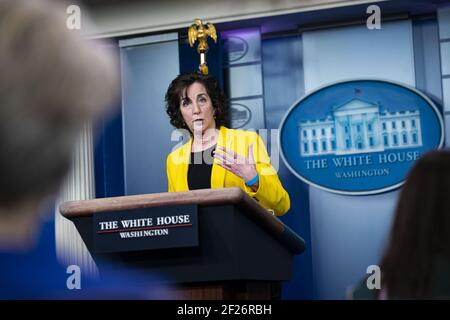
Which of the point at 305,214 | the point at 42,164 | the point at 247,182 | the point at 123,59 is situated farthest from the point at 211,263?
the point at 123,59

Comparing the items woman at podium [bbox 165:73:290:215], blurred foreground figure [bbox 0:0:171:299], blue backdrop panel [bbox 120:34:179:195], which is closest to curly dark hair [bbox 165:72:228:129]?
woman at podium [bbox 165:73:290:215]

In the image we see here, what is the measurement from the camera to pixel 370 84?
4410 millimetres

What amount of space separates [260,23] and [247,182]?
6.99 feet

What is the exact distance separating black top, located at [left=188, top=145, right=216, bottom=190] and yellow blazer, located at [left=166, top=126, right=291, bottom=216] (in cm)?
2

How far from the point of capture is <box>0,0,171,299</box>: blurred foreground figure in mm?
564

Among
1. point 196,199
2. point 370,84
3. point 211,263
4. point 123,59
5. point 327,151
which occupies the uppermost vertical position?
point 123,59

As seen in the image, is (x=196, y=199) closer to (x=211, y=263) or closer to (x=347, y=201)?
(x=211, y=263)

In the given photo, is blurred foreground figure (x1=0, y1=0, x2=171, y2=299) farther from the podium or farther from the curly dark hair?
the curly dark hair

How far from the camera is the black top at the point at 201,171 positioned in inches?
116

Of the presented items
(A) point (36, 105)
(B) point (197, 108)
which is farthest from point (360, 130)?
(A) point (36, 105)

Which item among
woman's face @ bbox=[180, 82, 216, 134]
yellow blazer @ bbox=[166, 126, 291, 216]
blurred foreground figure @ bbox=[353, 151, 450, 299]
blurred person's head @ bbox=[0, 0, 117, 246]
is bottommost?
blurred foreground figure @ bbox=[353, 151, 450, 299]

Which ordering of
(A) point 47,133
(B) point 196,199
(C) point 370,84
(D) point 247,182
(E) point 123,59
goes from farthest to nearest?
(E) point 123,59
(C) point 370,84
(D) point 247,182
(B) point 196,199
(A) point 47,133

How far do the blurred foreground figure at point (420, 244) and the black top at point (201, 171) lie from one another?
1.75 meters

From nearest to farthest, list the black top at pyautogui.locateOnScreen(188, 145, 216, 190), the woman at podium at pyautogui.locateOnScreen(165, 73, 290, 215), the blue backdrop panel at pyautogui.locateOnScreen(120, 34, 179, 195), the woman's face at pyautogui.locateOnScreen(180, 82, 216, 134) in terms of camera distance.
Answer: the woman at podium at pyautogui.locateOnScreen(165, 73, 290, 215), the black top at pyautogui.locateOnScreen(188, 145, 216, 190), the woman's face at pyautogui.locateOnScreen(180, 82, 216, 134), the blue backdrop panel at pyautogui.locateOnScreen(120, 34, 179, 195)
